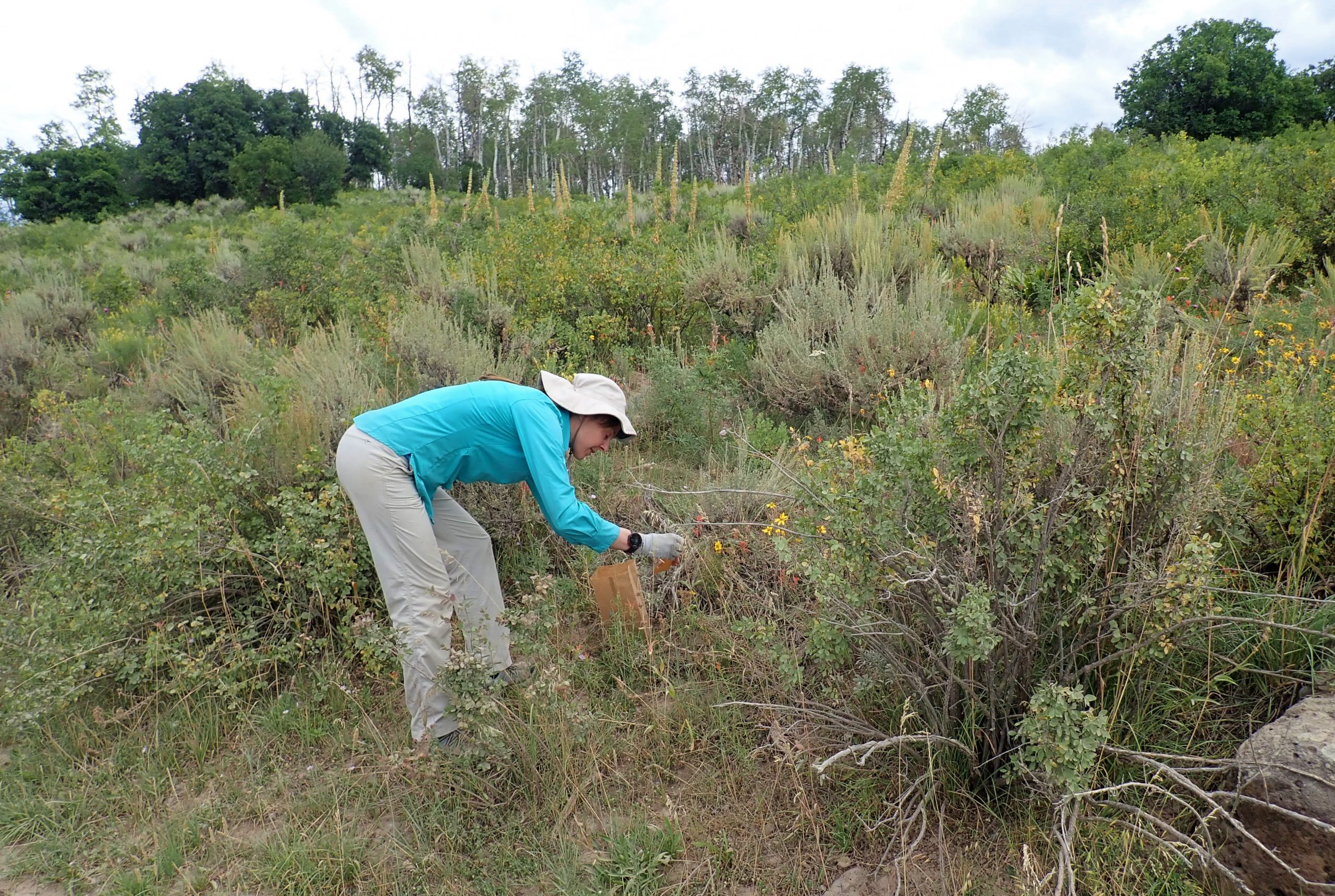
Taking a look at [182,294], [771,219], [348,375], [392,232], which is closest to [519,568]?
[348,375]

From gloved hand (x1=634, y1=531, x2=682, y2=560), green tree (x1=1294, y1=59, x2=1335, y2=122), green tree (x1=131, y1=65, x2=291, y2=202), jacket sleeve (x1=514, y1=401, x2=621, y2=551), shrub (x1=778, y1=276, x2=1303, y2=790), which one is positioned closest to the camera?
shrub (x1=778, y1=276, x2=1303, y2=790)

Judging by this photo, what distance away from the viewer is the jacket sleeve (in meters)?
3.16

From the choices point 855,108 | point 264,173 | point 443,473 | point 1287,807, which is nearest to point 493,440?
point 443,473

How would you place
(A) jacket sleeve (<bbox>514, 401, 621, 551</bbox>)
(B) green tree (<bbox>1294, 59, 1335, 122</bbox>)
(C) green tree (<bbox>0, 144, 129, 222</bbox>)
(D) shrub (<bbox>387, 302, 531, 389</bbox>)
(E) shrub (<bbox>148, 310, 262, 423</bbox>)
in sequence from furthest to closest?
(C) green tree (<bbox>0, 144, 129, 222</bbox>), (B) green tree (<bbox>1294, 59, 1335, 122</bbox>), (E) shrub (<bbox>148, 310, 262, 423</bbox>), (D) shrub (<bbox>387, 302, 531, 389</bbox>), (A) jacket sleeve (<bbox>514, 401, 621, 551</bbox>)

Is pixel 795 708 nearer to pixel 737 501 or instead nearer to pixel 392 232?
pixel 737 501

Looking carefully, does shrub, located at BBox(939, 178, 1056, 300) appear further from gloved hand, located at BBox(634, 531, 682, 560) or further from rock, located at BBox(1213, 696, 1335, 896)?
rock, located at BBox(1213, 696, 1335, 896)

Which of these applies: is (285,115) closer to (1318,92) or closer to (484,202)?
(484,202)

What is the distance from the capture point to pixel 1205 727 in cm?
261

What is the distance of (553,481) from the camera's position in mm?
3162

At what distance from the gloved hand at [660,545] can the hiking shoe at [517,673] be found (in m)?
0.81

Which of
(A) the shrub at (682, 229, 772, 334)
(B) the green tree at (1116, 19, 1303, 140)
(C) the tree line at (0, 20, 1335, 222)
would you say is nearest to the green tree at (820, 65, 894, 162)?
(C) the tree line at (0, 20, 1335, 222)

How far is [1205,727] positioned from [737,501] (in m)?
2.24

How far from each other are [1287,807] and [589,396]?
2610 mm

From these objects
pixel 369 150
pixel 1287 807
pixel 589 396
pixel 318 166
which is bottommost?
pixel 1287 807
